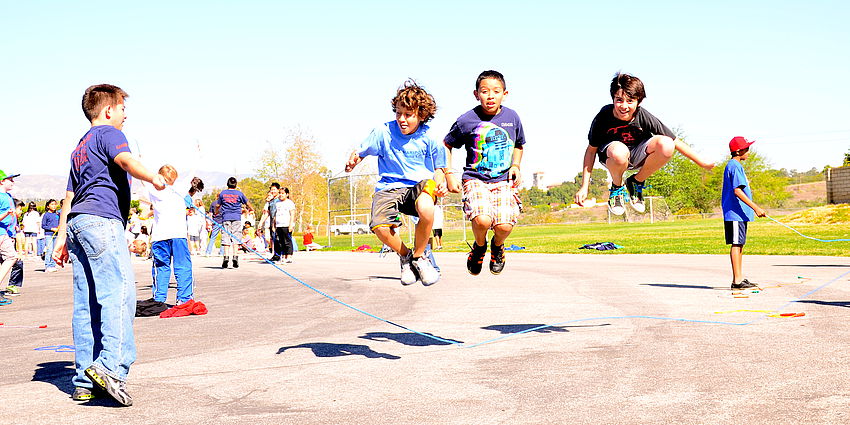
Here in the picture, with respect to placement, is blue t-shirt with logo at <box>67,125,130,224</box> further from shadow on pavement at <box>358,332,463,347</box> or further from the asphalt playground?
shadow on pavement at <box>358,332,463,347</box>

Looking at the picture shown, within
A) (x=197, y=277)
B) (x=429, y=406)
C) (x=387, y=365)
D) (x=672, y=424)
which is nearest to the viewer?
(x=672, y=424)

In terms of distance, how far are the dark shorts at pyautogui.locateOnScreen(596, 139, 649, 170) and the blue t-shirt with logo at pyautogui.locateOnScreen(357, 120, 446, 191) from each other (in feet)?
5.96

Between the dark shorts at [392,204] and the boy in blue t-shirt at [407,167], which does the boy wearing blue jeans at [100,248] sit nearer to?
the boy in blue t-shirt at [407,167]

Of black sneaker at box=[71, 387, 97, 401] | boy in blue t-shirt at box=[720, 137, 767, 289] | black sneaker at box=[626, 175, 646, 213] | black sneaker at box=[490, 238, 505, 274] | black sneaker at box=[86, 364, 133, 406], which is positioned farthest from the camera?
boy in blue t-shirt at box=[720, 137, 767, 289]

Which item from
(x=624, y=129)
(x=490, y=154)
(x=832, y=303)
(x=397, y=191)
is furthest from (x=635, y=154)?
(x=832, y=303)

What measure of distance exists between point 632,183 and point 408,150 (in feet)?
9.24

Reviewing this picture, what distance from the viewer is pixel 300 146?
73.6 meters

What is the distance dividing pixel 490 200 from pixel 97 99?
373 cm

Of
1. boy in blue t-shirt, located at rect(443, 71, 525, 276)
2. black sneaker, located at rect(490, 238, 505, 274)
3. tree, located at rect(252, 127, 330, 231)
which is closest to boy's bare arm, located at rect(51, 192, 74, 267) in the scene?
boy in blue t-shirt, located at rect(443, 71, 525, 276)

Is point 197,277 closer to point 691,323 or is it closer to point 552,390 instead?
point 691,323

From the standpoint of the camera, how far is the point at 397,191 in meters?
7.54

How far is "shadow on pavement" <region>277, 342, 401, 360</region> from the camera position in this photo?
269 inches

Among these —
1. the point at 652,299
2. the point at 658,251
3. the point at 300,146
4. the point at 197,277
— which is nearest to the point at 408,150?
the point at 652,299

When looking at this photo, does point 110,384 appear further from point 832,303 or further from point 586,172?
point 832,303
